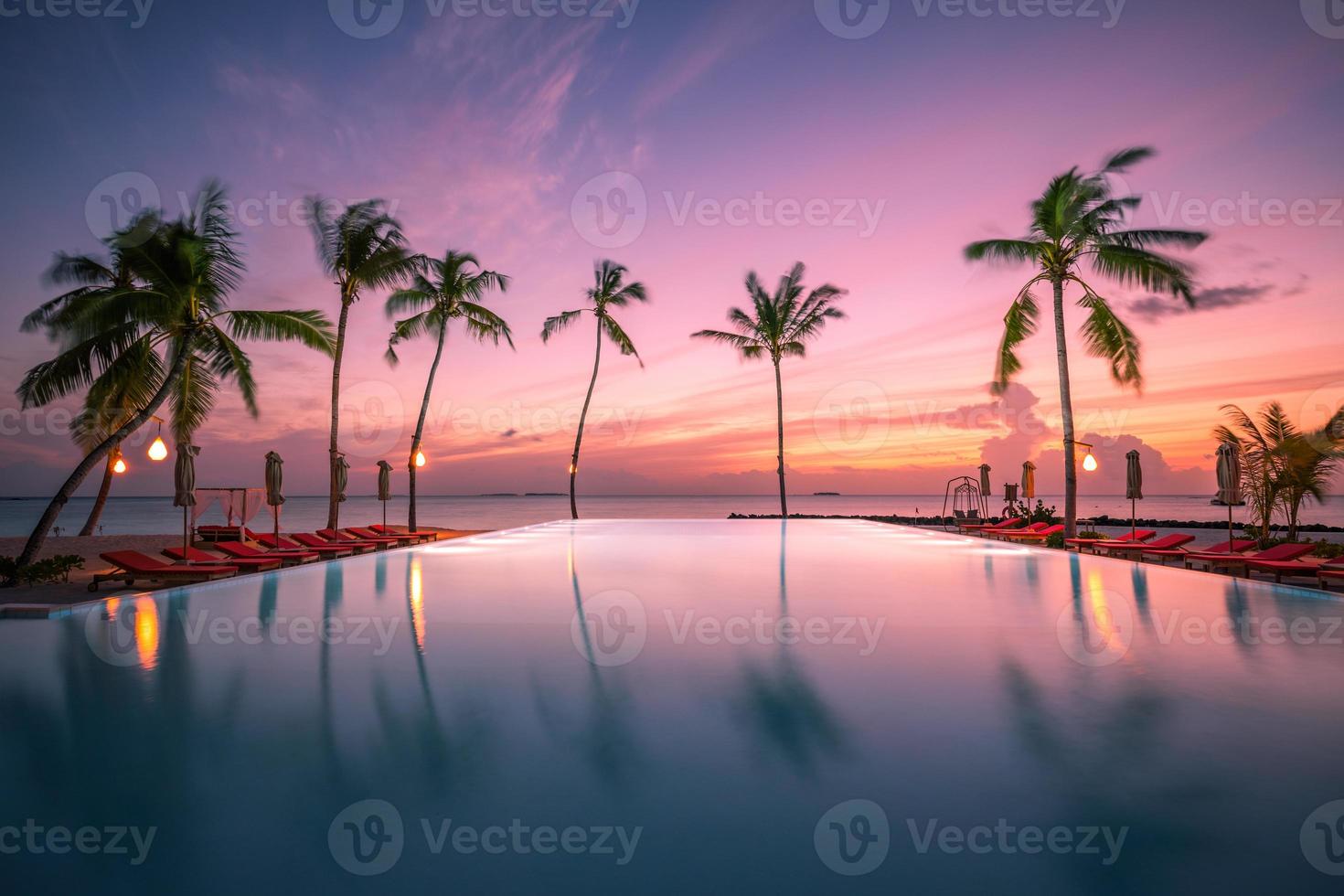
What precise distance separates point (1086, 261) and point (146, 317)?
18664mm

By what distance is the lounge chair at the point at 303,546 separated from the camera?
39.8 feet

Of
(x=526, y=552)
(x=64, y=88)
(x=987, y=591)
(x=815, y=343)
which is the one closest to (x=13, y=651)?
(x=526, y=552)

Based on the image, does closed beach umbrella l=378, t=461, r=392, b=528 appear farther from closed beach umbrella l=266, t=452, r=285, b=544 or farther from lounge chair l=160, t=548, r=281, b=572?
lounge chair l=160, t=548, r=281, b=572

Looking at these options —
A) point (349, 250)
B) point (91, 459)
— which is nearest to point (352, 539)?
point (91, 459)

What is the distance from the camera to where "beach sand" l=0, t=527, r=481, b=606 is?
842cm

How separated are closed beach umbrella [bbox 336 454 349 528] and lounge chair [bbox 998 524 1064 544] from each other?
612 inches

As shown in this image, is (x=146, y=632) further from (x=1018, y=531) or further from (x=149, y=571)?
(x=1018, y=531)

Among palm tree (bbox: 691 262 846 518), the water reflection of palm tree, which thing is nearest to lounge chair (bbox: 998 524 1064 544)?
palm tree (bbox: 691 262 846 518)

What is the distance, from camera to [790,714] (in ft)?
12.3

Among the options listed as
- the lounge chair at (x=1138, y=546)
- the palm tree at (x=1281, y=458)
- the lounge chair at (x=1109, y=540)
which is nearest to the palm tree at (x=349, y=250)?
the lounge chair at (x=1109, y=540)

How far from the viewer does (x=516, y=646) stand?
5363 mm

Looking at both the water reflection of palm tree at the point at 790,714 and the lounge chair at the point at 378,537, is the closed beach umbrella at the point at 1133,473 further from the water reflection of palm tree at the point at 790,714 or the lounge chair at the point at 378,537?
the lounge chair at the point at 378,537

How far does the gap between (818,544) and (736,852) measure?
46.2ft

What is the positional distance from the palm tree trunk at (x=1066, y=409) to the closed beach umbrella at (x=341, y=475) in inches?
629
